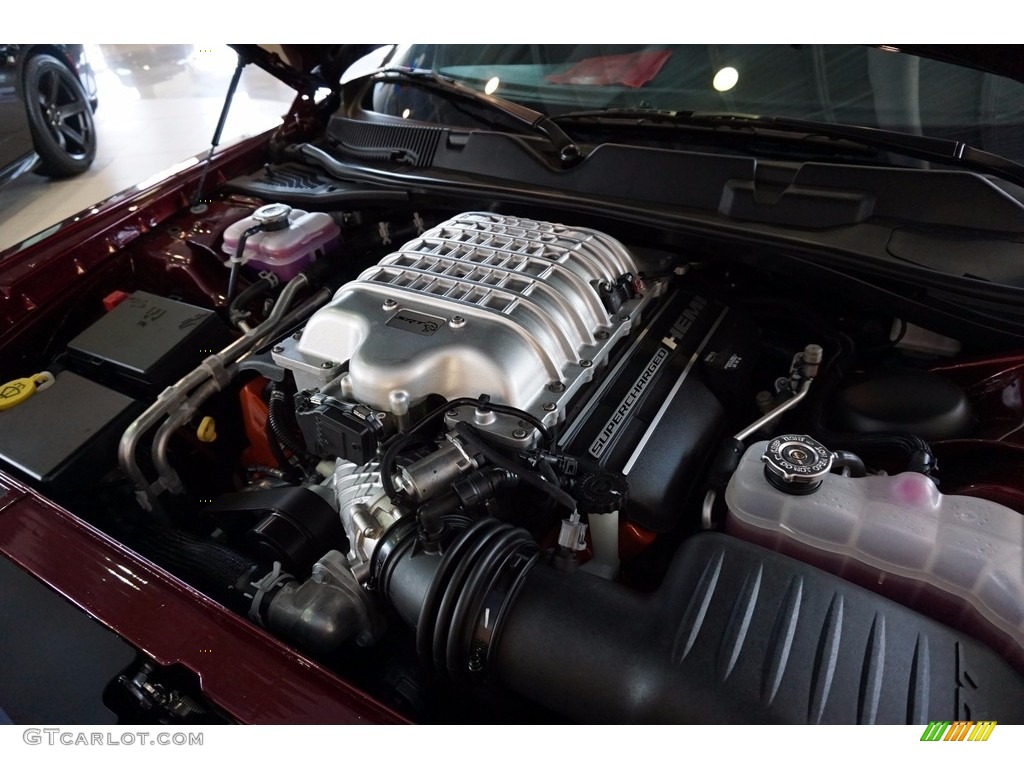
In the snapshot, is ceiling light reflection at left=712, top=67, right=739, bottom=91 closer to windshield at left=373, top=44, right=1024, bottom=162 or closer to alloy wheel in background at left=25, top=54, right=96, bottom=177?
windshield at left=373, top=44, right=1024, bottom=162

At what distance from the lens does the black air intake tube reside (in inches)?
28.0

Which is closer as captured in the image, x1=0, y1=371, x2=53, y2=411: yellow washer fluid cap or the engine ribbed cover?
the engine ribbed cover

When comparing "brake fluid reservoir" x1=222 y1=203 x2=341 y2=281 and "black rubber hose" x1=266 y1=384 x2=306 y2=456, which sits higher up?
"brake fluid reservoir" x1=222 y1=203 x2=341 y2=281

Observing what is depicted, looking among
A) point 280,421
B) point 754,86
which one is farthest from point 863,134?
point 280,421

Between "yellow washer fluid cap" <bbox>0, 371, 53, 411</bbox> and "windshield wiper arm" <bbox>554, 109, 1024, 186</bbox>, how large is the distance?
1.35 metres

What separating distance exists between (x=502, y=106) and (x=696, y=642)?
4.20 ft

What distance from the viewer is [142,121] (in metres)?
→ 5.59

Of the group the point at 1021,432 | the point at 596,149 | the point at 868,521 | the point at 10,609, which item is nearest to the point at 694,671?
the point at 868,521

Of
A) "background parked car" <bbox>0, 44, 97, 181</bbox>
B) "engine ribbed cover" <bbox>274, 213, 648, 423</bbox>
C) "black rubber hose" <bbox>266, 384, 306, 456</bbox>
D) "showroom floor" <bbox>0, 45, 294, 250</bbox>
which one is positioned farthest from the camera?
"showroom floor" <bbox>0, 45, 294, 250</bbox>

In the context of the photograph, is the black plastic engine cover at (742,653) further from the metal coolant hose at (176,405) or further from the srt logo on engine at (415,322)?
the metal coolant hose at (176,405)

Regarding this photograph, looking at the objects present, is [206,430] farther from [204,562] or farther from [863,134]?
[863,134]

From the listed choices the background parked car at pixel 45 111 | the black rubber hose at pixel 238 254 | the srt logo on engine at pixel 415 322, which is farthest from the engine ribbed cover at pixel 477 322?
the background parked car at pixel 45 111

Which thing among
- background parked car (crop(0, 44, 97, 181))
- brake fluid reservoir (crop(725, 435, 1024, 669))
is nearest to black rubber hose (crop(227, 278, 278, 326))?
brake fluid reservoir (crop(725, 435, 1024, 669))

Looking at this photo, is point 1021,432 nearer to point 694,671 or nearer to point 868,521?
point 868,521
